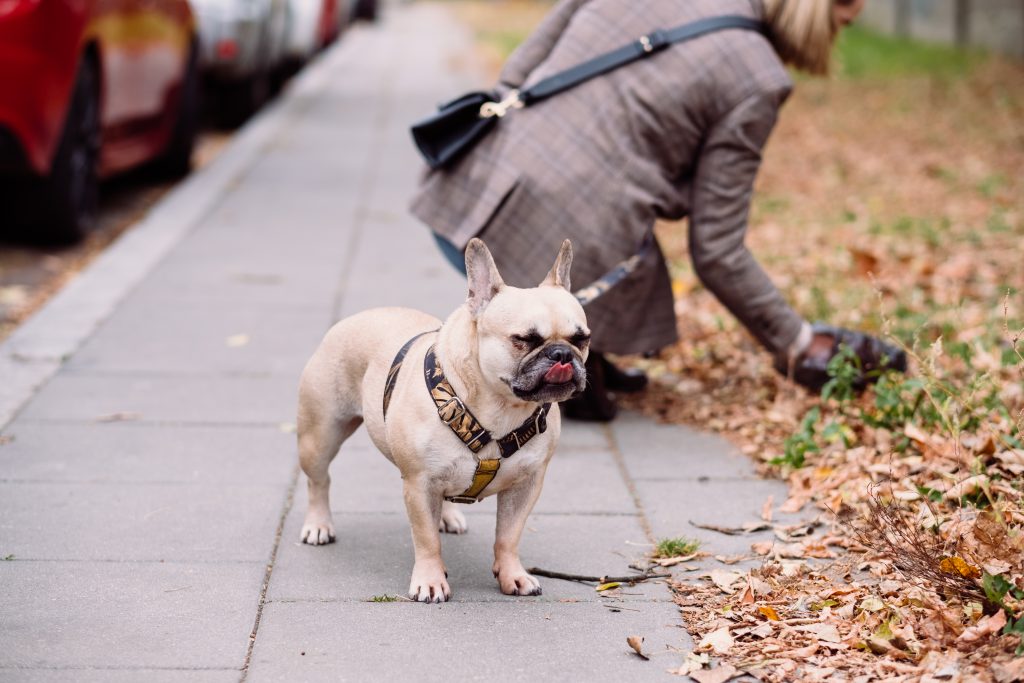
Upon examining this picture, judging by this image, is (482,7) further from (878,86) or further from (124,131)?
(124,131)

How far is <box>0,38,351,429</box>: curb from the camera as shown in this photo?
19.1 feet

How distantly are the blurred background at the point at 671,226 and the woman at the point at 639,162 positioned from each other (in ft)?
3.24

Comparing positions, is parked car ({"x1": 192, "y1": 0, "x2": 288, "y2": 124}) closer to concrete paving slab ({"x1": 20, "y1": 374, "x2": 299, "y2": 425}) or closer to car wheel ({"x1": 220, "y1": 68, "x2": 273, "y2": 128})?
car wheel ({"x1": 220, "y1": 68, "x2": 273, "y2": 128})

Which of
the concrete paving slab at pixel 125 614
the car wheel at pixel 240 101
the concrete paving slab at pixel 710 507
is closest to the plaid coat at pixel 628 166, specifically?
the concrete paving slab at pixel 710 507

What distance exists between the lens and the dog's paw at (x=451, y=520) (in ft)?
14.2

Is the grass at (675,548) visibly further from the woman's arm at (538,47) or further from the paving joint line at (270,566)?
the woman's arm at (538,47)

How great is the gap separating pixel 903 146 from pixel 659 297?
26.1ft

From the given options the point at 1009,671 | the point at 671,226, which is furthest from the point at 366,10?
the point at 1009,671

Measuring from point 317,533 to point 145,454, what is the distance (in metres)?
1.06

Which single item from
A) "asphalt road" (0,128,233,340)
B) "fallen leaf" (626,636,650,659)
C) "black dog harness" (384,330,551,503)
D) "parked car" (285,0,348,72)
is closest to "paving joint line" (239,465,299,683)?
"black dog harness" (384,330,551,503)

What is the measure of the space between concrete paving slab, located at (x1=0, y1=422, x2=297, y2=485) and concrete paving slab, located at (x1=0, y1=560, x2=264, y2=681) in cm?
76

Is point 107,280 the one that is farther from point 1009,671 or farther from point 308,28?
point 308,28

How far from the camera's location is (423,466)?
363 centimetres

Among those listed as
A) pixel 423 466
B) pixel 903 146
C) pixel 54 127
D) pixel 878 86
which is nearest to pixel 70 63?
pixel 54 127
